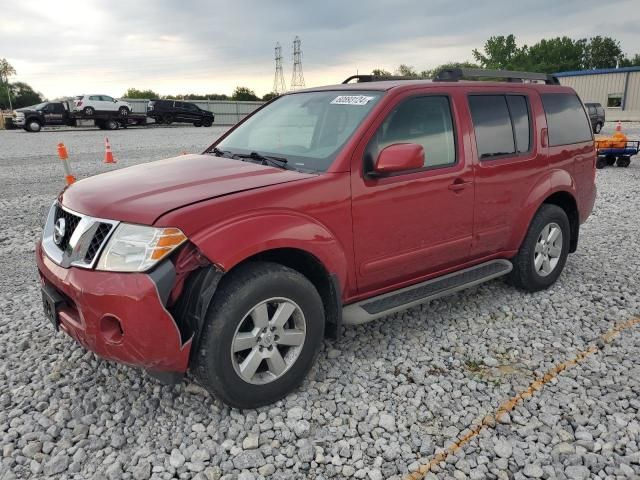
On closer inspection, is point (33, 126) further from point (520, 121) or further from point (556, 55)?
point (556, 55)

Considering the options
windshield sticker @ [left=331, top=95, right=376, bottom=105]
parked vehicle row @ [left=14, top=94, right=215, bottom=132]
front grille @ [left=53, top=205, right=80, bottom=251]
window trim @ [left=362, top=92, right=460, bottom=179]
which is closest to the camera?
→ front grille @ [left=53, top=205, right=80, bottom=251]

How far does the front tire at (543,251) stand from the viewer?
4.63 meters

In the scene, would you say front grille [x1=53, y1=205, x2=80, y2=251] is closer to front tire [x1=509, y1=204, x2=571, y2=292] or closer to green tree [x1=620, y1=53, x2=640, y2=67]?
front tire [x1=509, y1=204, x2=571, y2=292]

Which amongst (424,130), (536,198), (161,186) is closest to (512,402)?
(424,130)

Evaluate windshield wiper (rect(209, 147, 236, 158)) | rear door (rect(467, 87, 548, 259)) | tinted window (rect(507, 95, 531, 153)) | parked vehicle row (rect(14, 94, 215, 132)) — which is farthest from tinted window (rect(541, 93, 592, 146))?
parked vehicle row (rect(14, 94, 215, 132))

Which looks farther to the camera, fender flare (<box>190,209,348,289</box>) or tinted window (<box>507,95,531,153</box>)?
tinted window (<box>507,95,531,153</box>)

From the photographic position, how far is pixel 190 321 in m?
2.72

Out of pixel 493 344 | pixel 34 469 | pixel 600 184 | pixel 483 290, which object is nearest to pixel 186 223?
pixel 34 469

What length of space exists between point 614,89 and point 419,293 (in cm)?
4317

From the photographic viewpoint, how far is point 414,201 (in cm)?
362

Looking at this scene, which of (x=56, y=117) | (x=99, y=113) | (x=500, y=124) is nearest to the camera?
(x=500, y=124)

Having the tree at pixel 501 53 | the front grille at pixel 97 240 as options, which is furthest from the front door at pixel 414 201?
the tree at pixel 501 53

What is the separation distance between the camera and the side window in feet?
11.5

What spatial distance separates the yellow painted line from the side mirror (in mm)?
1564
